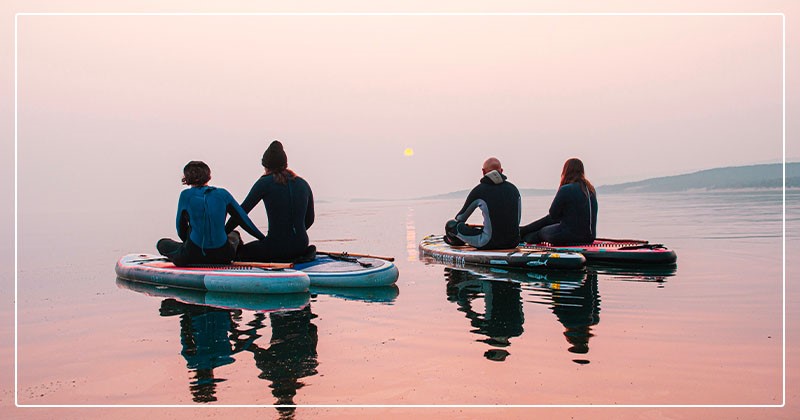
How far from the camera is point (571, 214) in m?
14.3

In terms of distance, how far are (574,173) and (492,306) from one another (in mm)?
5774

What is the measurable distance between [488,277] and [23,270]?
12140mm

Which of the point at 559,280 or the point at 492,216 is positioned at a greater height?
the point at 492,216

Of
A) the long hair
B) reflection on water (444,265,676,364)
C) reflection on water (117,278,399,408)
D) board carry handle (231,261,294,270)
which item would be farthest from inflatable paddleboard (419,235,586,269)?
board carry handle (231,261,294,270)

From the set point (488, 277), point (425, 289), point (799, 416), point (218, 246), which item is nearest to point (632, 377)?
point (799, 416)

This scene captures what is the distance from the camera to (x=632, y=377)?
570cm

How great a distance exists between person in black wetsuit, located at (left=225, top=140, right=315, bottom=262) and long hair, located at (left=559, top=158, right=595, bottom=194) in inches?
232

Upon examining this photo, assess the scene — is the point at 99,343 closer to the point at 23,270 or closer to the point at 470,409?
the point at 470,409

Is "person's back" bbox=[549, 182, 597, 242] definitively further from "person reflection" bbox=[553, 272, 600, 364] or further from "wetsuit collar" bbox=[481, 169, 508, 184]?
"person reflection" bbox=[553, 272, 600, 364]

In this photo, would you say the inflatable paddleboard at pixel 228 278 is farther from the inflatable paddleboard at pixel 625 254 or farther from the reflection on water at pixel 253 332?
the inflatable paddleboard at pixel 625 254

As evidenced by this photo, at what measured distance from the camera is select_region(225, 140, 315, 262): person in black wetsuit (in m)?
10.9

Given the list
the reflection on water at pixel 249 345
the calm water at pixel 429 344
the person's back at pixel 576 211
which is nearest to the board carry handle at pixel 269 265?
the calm water at pixel 429 344

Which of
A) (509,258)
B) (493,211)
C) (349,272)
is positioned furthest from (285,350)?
(493,211)

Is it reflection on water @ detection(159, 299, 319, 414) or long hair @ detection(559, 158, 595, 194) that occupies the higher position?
long hair @ detection(559, 158, 595, 194)
